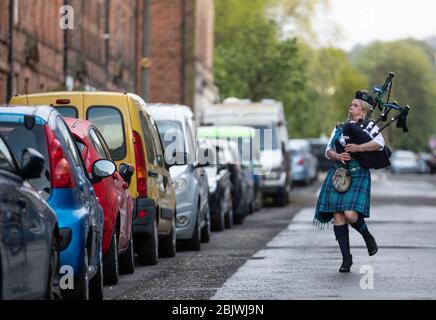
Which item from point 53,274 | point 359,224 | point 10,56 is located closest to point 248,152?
point 10,56

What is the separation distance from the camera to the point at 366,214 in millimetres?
17500

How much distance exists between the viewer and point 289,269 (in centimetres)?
1775

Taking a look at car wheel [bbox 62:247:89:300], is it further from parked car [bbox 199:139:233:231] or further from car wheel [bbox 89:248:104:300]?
parked car [bbox 199:139:233:231]

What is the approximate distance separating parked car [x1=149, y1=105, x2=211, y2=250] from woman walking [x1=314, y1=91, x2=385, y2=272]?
3.56m

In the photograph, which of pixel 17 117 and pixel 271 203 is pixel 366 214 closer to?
pixel 17 117

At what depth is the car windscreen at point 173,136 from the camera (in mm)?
23812

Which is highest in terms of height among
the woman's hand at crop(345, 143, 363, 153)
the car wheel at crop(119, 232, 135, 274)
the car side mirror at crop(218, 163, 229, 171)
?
the woman's hand at crop(345, 143, 363, 153)

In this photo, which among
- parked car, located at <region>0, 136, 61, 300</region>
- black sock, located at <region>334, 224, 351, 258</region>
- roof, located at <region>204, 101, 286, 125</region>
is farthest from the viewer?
roof, located at <region>204, 101, 286, 125</region>

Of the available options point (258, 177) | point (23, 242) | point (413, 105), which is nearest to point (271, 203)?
point (258, 177)

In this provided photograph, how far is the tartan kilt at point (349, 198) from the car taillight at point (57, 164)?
17.0ft

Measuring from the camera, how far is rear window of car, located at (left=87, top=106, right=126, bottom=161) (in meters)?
18.3

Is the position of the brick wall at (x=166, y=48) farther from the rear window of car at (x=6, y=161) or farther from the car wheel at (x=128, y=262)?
the rear window of car at (x=6, y=161)

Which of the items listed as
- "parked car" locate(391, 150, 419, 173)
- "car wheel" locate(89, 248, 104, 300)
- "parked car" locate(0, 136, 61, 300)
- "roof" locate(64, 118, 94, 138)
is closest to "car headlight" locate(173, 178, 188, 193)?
"roof" locate(64, 118, 94, 138)

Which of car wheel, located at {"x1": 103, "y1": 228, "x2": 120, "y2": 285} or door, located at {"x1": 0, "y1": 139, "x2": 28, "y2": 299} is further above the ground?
door, located at {"x1": 0, "y1": 139, "x2": 28, "y2": 299}
